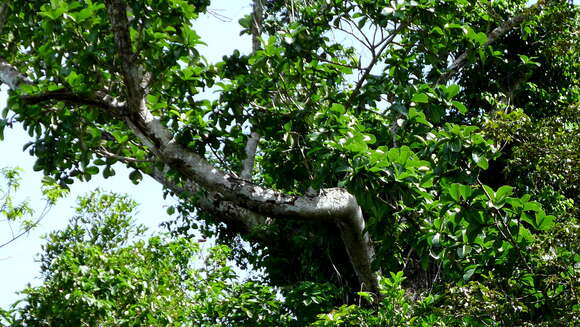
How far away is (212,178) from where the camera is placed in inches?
226

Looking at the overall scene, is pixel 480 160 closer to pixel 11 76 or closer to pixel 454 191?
pixel 454 191

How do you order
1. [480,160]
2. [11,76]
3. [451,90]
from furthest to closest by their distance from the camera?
[11,76], [451,90], [480,160]

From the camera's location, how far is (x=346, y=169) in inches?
186

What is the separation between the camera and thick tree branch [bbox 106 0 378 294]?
567cm

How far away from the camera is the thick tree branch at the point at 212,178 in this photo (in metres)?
5.67

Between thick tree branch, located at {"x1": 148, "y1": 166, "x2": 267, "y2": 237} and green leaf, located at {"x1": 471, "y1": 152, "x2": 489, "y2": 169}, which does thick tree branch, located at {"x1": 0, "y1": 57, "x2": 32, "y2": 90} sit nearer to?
thick tree branch, located at {"x1": 148, "y1": 166, "x2": 267, "y2": 237}

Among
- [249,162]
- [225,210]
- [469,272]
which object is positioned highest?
[249,162]

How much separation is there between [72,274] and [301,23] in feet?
11.8

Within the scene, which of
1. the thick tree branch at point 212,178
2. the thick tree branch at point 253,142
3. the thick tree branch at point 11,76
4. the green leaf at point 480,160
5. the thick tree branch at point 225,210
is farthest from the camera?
the thick tree branch at point 225,210

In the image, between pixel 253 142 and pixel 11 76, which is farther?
pixel 253 142

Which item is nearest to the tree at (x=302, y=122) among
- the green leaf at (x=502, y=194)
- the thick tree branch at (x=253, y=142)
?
the green leaf at (x=502, y=194)

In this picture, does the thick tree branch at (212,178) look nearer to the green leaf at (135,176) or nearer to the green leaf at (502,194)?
the green leaf at (135,176)

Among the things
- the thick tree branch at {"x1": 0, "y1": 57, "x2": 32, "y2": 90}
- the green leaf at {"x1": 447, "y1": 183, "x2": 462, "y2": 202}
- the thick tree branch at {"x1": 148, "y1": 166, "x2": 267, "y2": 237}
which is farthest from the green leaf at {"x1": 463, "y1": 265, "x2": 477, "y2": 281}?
the thick tree branch at {"x1": 148, "y1": 166, "x2": 267, "y2": 237}

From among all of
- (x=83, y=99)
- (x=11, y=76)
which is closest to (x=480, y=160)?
(x=83, y=99)
